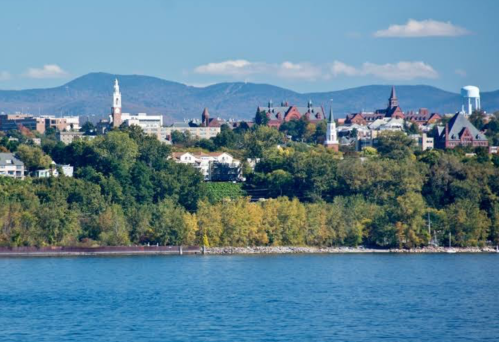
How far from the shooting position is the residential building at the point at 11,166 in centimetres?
8788

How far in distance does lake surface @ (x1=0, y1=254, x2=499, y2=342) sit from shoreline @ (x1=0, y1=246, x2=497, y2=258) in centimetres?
316

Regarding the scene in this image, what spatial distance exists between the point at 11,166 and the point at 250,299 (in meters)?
49.2

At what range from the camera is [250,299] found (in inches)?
1688

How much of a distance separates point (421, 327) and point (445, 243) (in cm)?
3298

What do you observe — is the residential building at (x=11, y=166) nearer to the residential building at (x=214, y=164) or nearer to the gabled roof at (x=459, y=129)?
the residential building at (x=214, y=164)

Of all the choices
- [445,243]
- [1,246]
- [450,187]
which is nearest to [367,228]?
[445,243]

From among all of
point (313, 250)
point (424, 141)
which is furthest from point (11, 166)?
point (424, 141)

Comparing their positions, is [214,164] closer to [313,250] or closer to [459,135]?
[313,250]

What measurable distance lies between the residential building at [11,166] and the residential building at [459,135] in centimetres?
4673

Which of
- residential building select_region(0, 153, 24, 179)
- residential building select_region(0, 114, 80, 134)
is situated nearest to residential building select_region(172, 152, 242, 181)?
residential building select_region(0, 153, 24, 179)

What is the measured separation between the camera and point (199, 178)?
78.7 meters

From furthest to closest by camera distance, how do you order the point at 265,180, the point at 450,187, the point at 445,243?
1. the point at 265,180
2. the point at 450,187
3. the point at 445,243

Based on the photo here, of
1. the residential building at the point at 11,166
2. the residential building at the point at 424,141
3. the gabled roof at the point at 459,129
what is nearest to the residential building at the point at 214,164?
the residential building at the point at 11,166

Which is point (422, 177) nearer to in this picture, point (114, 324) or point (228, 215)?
point (228, 215)
